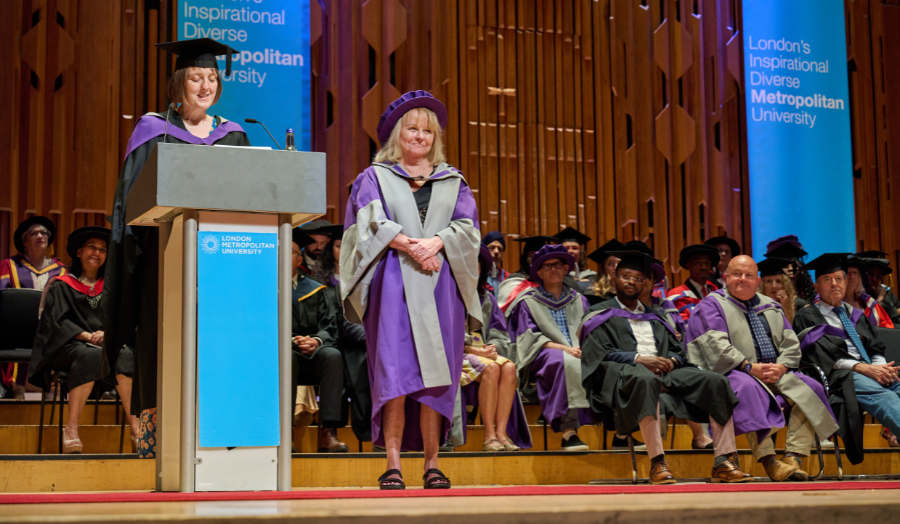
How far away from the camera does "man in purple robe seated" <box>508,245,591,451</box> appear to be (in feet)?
16.3

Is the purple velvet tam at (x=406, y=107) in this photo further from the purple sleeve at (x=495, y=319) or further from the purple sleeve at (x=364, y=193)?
the purple sleeve at (x=495, y=319)

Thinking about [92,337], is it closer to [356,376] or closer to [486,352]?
[356,376]

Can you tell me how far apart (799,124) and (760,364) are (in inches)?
162

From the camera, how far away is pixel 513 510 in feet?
6.52

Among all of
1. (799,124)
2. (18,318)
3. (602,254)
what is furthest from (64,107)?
(799,124)

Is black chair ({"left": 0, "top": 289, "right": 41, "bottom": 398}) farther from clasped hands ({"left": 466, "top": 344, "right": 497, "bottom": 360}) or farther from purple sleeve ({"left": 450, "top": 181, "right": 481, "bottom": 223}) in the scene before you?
purple sleeve ({"left": 450, "top": 181, "right": 481, "bottom": 223})

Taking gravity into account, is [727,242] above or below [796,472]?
above

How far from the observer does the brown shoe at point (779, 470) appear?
14.4 ft

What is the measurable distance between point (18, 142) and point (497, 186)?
385 centimetres

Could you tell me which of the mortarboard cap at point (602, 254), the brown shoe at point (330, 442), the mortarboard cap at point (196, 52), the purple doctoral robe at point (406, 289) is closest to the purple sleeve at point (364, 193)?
the purple doctoral robe at point (406, 289)

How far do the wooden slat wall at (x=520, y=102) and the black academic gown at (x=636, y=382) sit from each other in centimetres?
312

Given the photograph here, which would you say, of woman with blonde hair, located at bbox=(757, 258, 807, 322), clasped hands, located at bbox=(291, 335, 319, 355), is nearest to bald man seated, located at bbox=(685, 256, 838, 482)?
woman with blonde hair, located at bbox=(757, 258, 807, 322)

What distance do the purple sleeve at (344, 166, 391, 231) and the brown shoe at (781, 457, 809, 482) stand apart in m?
2.46

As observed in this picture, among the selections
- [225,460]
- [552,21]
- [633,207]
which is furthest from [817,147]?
[225,460]
